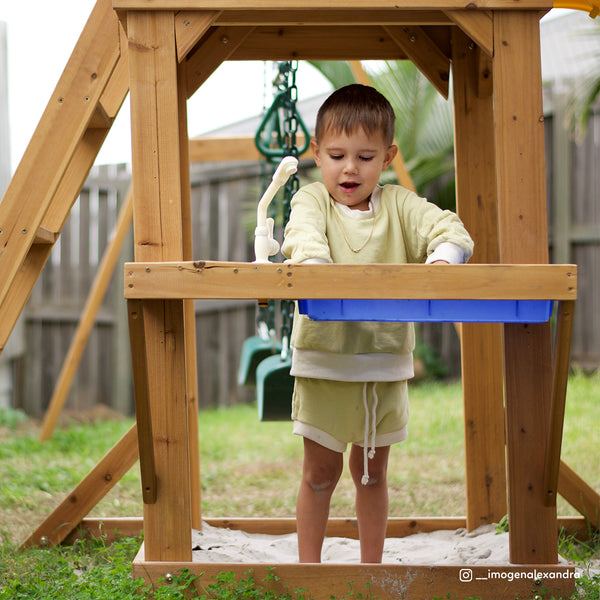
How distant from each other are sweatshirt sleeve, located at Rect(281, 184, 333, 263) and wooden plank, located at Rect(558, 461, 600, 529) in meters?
1.52

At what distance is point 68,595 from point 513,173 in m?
1.82

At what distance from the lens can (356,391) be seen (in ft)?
8.26

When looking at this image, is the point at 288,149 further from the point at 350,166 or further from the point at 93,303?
the point at 93,303

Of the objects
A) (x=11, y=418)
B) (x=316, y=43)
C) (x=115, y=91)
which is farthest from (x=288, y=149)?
(x=11, y=418)

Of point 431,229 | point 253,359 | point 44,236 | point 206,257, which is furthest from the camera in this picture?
point 206,257

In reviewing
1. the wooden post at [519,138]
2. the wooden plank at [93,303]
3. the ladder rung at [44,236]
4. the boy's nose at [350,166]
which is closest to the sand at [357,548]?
the wooden post at [519,138]

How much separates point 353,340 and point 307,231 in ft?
1.41

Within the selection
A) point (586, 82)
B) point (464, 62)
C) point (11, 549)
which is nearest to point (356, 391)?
point (464, 62)

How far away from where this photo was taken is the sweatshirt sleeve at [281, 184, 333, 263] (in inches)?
85.7

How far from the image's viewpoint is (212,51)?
9.09 feet

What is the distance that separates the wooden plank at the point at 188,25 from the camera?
223 centimetres

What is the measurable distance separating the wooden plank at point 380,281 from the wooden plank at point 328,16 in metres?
0.80

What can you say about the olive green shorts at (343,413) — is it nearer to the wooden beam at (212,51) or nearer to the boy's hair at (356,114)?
the boy's hair at (356,114)

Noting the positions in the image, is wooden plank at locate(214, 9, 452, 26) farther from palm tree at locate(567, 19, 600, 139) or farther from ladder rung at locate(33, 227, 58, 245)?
palm tree at locate(567, 19, 600, 139)
